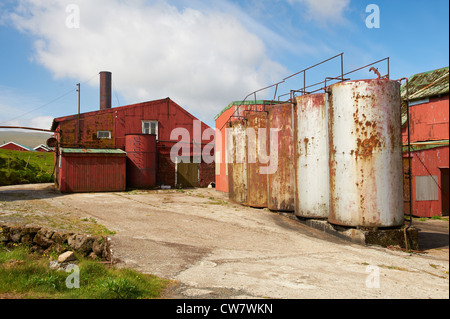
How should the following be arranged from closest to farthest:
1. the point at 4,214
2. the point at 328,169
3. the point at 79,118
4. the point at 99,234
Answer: the point at 99,234 → the point at 328,169 → the point at 4,214 → the point at 79,118

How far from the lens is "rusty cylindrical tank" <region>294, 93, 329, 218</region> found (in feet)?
37.4

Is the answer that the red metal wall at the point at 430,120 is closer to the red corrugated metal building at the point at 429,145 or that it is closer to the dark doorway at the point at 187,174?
the red corrugated metal building at the point at 429,145

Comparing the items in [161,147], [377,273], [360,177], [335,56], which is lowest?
[377,273]

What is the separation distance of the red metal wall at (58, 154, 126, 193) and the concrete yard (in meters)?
4.78

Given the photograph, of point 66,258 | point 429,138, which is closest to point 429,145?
point 429,138

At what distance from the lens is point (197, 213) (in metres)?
14.0

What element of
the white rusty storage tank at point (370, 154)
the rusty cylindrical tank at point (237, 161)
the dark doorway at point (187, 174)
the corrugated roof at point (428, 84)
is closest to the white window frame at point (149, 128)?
the dark doorway at point (187, 174)

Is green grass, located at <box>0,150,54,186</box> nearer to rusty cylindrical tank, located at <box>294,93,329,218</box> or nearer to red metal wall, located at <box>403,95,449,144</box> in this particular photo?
rusty cylindrical tank, located at <box>294,93,329,218</box>

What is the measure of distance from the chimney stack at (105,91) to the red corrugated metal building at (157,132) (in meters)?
6.73

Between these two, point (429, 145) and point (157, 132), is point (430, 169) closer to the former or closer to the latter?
point (429, 145)

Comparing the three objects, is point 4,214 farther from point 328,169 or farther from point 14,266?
point 328,169

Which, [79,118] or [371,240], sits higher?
[79,118]
